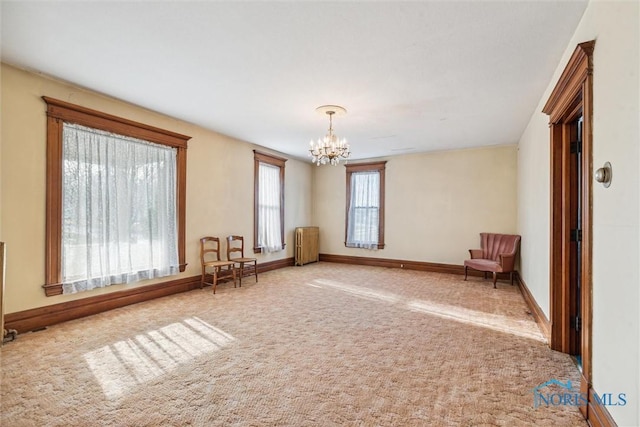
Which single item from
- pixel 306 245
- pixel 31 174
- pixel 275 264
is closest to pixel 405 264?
pixel 306 245

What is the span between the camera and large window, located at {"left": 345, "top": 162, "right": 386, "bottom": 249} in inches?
302

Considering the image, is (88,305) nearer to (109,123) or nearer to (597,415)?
(109,123)

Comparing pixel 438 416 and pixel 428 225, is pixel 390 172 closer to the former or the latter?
pixel 428 225

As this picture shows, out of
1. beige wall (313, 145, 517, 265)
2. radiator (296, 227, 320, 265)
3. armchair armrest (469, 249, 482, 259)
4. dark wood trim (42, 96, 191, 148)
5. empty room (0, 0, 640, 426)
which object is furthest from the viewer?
radiator (296, 227, 320, 265)

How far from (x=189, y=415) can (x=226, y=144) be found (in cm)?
476

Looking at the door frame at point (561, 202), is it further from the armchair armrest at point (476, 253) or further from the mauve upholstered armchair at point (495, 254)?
the armchair armrest at point (476, 253)

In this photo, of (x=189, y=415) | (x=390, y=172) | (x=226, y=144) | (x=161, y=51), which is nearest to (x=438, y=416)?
(x=189, y=415)

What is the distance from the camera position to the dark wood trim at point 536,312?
319 centimetres

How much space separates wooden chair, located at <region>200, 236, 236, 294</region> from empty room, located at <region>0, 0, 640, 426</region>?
0.19ft

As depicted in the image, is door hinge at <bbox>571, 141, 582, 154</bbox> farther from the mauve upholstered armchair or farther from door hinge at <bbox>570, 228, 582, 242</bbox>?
the mauve upholstered armchair

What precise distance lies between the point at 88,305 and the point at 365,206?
19.1ft

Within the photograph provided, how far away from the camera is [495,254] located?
6.15 metres

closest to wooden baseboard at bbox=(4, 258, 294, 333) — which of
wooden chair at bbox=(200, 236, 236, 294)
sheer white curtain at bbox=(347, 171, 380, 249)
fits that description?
wooden chair at bbox=(200, 236, 236, 294)

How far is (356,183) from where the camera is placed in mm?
7973
